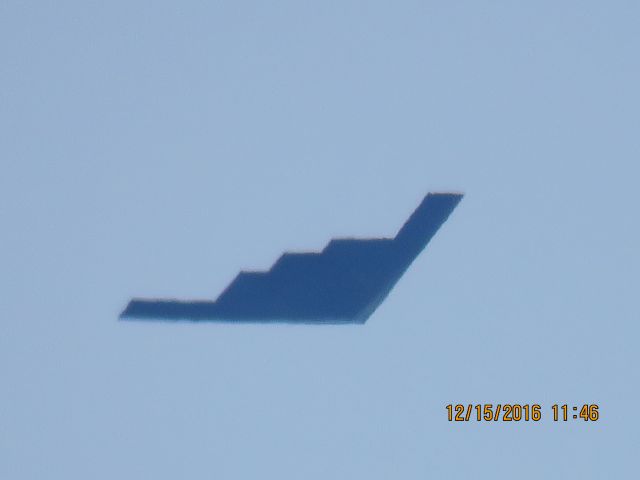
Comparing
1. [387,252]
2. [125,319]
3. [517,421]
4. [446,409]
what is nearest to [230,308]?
[125,319]

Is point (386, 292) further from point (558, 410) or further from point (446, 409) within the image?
point (558, 410)

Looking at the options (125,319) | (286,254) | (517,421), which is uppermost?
(286,254)

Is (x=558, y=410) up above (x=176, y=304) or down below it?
below

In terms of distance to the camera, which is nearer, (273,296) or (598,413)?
(598,413)

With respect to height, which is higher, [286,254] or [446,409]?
[286,254]

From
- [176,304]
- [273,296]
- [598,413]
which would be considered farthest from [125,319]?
[598,413]

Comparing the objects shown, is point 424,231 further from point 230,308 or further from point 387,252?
point 230,308

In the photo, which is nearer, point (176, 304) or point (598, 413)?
point (598, 413)
